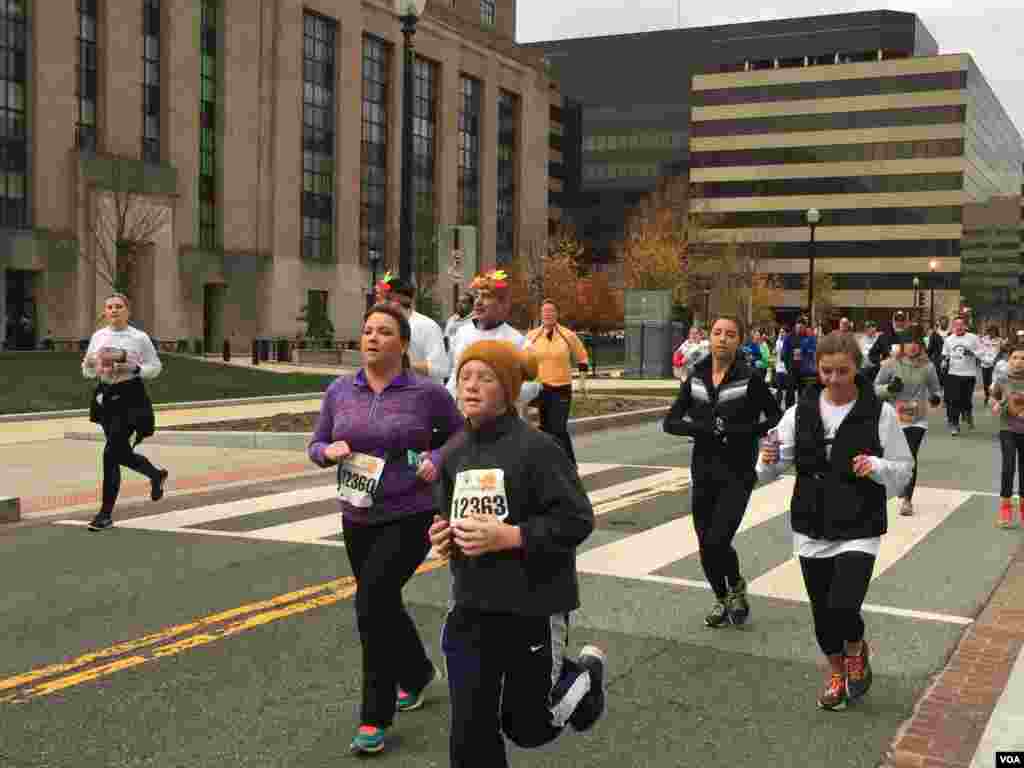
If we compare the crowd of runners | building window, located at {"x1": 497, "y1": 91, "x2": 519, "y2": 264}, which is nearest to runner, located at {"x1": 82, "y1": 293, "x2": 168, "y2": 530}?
the crowd of runners

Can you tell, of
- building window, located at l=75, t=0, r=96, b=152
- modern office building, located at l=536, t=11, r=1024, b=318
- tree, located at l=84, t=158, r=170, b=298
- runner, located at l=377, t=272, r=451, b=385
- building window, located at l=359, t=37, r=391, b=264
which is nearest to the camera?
runner, located at l=377, t=272, r=451, b=385

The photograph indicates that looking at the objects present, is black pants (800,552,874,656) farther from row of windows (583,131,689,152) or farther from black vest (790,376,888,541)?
row of windows (583,131,689,152)

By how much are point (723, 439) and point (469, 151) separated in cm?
7628

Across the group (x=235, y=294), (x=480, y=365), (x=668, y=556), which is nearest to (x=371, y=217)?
(x=235, y=294)

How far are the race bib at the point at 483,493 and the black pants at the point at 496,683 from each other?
0.32 m

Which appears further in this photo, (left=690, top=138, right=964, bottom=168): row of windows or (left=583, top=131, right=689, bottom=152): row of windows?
(left=583, top=131, right=689, bottom=152): row of windows

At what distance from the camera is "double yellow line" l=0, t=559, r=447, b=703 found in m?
5.52

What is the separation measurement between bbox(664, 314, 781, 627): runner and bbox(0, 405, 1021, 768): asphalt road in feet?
1.47

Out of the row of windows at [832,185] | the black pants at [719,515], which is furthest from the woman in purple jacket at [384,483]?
the row of windows at [832,185]

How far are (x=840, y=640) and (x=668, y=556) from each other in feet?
11.7

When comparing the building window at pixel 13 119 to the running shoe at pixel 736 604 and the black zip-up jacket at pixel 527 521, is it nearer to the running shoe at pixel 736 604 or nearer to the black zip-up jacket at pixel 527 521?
the running shoe at pixel 736 604

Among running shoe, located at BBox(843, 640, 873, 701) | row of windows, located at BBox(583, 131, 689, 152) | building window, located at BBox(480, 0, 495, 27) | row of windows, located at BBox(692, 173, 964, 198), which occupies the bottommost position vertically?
running shoe, located at BBox(843, 640, 873, 701)

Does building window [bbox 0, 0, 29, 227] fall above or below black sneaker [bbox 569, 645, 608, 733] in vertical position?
above

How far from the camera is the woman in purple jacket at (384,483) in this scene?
4617 mm
